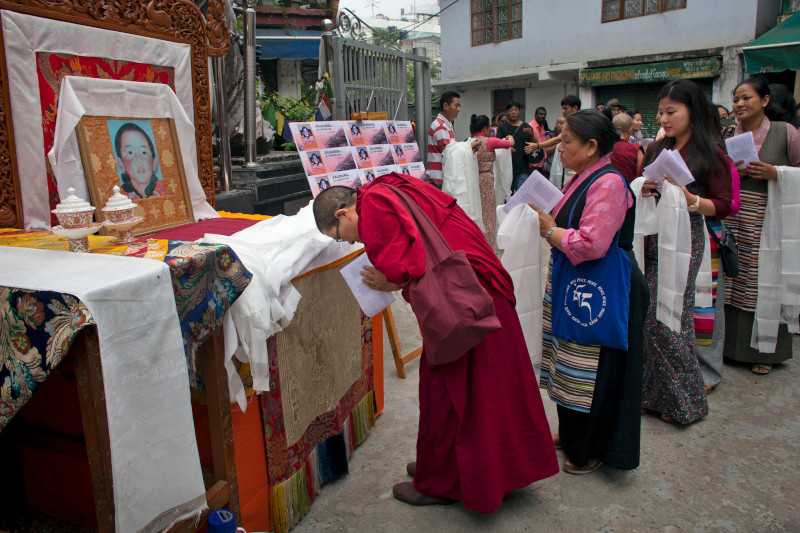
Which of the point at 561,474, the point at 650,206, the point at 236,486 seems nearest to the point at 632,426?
the point at 561,474

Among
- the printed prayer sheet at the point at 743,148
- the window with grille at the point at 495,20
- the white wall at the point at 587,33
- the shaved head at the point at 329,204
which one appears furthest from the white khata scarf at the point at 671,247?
the window with grille at the point at 495,20

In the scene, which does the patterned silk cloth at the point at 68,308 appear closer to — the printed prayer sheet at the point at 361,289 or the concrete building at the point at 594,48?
the printed prayer sheet at the point at 361,289

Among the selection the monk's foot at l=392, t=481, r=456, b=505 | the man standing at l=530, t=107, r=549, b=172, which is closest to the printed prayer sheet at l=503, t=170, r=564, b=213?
the monk's foot at l=392, t=481, r=456, b=505

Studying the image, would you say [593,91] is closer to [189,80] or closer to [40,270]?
[189,80]

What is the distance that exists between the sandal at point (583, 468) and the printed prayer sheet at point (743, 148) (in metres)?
2.03

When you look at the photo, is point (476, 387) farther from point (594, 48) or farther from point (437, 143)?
point (594, 48)

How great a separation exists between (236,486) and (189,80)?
65.3 inches

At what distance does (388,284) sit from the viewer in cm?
208

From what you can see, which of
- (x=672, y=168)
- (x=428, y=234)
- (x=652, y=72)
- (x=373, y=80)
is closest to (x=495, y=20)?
(x=652, y=72)

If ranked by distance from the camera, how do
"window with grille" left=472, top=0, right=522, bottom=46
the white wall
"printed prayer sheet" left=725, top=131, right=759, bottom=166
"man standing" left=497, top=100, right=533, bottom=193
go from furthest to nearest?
"window with grille" left=472, top=0, right=522, bottom=46 → the white wall → "man standing" left=497, top=100, right=533, bottom=193 → "printed prayer sheet" left=725, top=131, right=759, bottom=166

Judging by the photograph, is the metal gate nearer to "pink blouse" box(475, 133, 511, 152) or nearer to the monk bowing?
"pink blouse" box(475, 133, 511, 152)

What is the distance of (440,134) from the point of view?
19.2ft

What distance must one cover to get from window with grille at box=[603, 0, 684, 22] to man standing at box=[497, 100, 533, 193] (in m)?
7.49

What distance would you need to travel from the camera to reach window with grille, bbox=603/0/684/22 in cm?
1250
